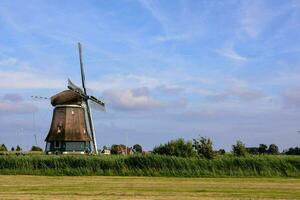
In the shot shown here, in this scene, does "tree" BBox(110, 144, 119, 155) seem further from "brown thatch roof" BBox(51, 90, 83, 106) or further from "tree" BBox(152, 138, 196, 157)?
"tree" BBox(152, 138, 196, 157)

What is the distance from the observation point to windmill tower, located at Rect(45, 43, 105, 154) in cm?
5694

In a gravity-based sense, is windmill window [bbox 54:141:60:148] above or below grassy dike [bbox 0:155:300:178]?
above

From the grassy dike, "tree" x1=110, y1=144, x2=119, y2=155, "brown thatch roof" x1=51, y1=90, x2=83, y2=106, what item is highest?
"brown thatch roof" x1=51, y1=90, x2=83, y2=106

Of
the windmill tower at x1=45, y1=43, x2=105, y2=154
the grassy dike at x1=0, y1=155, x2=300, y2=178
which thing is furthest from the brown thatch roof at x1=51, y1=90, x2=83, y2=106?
the grassy dike at x1=0, y1=155, x2=300, y2=178

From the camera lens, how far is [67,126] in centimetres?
5694

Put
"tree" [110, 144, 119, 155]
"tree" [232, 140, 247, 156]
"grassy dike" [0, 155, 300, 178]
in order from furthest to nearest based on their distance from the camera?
"tree" [110, 144, 119, 155], "tree" [232, 140, 247, 156], "grassy dike" [0, 155, 300, 178]

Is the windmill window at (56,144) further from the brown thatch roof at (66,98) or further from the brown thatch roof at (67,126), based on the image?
the brown thatch roof at (66,98)

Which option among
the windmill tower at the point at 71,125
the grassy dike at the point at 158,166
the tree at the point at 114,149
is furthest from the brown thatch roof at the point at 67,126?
the grassy dike at the point at 158,166

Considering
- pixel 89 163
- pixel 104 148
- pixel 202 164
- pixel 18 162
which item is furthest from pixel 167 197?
pixel 104 148

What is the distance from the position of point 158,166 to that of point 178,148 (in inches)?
457

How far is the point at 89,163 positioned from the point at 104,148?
33.6 meters

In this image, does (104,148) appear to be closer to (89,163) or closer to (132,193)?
(89,163)

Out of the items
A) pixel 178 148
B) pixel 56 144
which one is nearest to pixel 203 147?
pixel 178 148

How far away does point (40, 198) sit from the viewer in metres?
16.8
